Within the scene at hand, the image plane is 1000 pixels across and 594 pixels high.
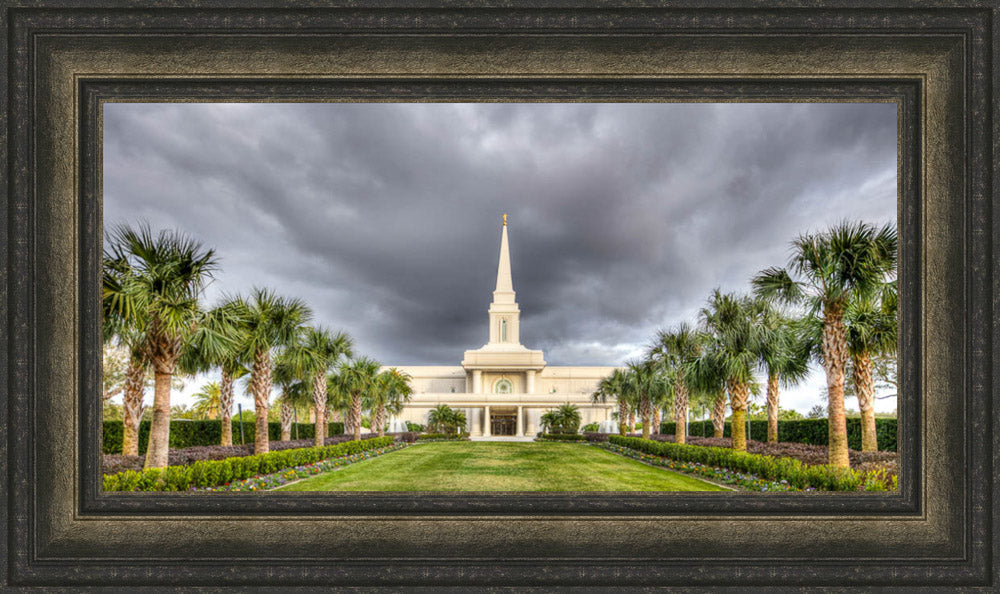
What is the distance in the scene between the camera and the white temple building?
46.1m

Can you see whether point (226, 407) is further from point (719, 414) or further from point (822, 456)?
point (719, 414)

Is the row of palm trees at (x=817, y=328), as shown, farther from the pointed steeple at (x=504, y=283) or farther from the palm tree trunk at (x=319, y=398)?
the pointed steeple at (x=504, y=283)

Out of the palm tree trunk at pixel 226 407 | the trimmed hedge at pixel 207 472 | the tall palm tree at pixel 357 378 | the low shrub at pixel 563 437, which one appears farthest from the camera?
the low shrub at pixel 563 437

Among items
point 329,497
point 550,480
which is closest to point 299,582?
point 329,497

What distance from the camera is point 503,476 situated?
15344 mm

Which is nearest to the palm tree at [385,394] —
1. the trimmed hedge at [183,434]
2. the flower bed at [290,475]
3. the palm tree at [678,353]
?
the trimmed hedge at [183,434]

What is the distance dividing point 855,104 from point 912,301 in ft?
5.78

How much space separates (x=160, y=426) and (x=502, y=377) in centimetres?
4372

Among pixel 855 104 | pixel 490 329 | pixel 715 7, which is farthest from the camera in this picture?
pixel 490 329

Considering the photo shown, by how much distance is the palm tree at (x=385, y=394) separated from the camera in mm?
29828

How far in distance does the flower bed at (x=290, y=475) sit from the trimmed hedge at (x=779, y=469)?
7198mm

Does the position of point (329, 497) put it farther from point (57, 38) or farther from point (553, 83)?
point (57, 38)

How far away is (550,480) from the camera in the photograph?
47.2 feet

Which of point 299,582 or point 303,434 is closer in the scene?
point 299,582
